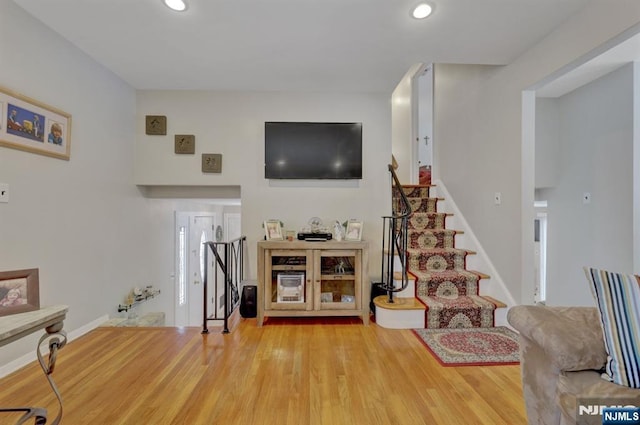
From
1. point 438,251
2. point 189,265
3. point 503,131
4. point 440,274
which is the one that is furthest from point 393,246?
point 189,265

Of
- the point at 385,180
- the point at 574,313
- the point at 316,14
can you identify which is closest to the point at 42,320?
the point at 316,14

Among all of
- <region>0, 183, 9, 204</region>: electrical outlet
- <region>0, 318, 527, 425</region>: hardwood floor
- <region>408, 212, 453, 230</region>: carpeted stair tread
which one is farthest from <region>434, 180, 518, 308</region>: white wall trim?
<region>0, 183, 9, 204</region>: electrical outlet

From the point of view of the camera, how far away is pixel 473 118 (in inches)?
134

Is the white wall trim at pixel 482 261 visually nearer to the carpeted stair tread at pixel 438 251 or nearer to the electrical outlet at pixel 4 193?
the carpeted stair tread at pixel 438 251

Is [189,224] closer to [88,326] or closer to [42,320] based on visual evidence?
[88,326]

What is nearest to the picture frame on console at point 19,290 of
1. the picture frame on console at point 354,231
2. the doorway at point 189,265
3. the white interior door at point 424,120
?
the doorway at point 189,265

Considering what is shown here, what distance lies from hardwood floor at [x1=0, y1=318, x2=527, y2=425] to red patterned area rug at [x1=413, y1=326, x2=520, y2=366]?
3.2 inches

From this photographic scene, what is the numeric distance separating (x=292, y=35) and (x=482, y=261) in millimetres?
2928

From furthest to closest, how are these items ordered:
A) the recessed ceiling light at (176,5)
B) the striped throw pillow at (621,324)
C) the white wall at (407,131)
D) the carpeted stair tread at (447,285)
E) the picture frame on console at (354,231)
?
the white wall at (407,131) < the picture frame on console at (354,231) < the carpeted stair tread at (447,285) < the recessed ceiling light at (176,5) < the striped throw pillow at (621,324)

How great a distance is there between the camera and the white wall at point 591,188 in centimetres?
274

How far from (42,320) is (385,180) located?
3043mm

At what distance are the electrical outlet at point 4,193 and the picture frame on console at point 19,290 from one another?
52 cm

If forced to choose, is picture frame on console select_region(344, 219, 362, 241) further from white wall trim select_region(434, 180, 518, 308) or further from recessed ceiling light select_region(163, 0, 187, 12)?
recessed ceiling light select_region(163, 0, 187, 12)

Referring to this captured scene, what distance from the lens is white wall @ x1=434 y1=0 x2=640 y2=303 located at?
1989 millimetres
